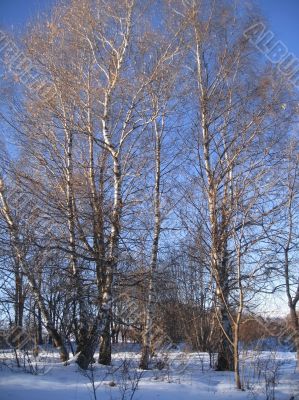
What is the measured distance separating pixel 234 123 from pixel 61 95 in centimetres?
449

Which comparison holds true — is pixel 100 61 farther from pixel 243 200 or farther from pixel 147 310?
pixel 147 310

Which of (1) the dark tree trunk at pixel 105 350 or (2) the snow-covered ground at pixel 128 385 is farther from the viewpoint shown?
(1) the dark tree trunk at pixel 105 350

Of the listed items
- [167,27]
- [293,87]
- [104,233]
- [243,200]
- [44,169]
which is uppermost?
[167,27]

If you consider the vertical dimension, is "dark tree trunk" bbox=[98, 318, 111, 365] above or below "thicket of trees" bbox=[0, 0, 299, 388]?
below

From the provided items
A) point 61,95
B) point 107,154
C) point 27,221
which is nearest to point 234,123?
point 107,154

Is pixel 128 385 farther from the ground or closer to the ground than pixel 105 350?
closer to the ground

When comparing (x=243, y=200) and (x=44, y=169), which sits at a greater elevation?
(x=44, y=169)

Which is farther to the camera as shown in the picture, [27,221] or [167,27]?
[167,27]

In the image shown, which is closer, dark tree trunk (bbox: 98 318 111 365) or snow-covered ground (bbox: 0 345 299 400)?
snow-covered ground (bbox: 0 345 299 400)

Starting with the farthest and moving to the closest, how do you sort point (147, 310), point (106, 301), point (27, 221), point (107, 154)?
1. point (107, 154)
2. point (147, 310)
3. point (27, 221)
4. point (106, 301)

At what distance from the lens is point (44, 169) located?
31.6ft

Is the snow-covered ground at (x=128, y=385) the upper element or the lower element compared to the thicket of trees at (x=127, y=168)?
lower

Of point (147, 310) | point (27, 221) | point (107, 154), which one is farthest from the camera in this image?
point (107, 154)

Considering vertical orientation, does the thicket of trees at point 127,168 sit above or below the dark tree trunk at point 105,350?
above
